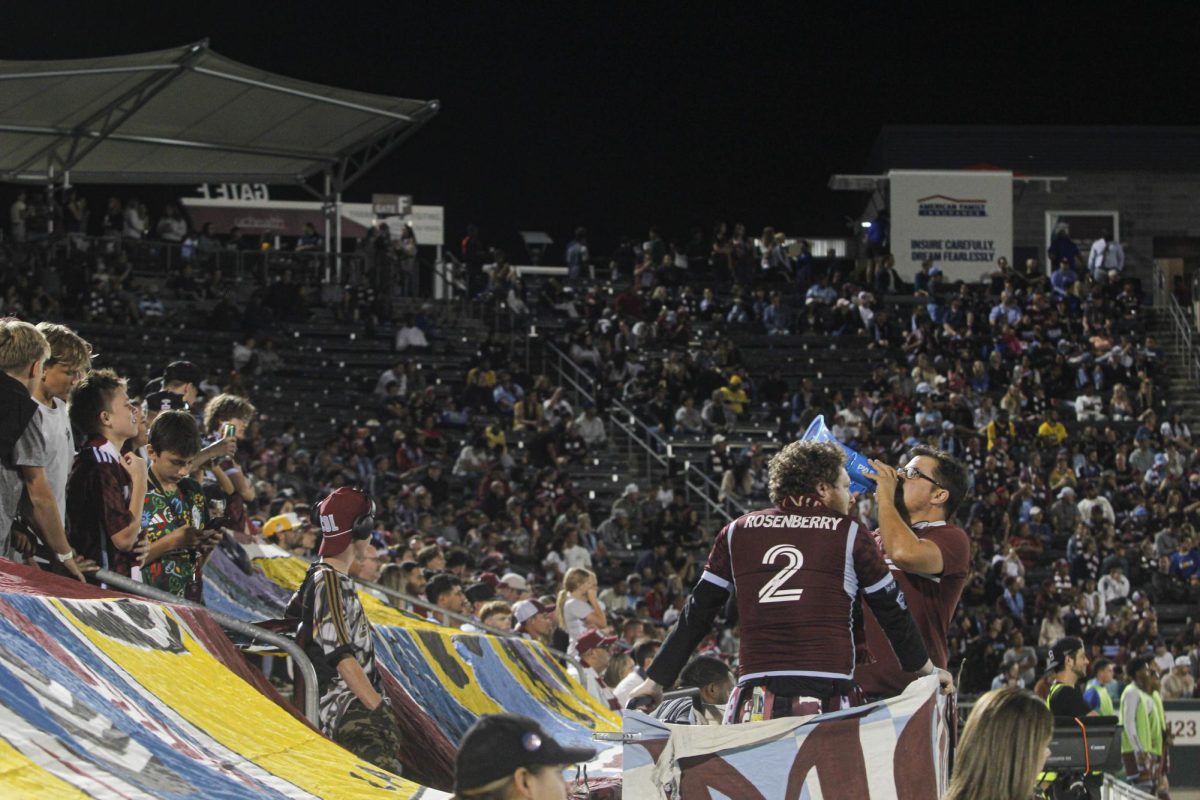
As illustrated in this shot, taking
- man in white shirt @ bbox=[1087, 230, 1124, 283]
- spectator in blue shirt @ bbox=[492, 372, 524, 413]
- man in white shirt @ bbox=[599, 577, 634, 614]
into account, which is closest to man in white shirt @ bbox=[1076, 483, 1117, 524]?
man in white shirt @ bbox=[599, 577, 634, 614]

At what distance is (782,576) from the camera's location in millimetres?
5559

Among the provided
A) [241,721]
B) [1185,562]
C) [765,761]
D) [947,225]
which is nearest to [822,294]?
[947,225]

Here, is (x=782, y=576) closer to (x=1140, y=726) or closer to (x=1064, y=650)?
(x=1064, y=650)

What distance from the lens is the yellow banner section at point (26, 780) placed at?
14.0ft

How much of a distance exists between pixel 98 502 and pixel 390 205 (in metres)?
25.8

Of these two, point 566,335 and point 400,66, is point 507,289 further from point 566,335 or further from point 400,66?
point 400,66

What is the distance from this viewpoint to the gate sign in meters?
31.0

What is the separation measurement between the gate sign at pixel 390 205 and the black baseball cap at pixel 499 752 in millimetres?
27407

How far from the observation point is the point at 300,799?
→ 17.0 ft

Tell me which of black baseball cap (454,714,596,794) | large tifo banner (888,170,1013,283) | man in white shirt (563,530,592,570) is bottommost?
man in white shirt (563,530,592,570)

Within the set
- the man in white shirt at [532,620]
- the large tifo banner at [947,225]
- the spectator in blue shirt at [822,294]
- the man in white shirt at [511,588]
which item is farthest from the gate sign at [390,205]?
the man in white shirt at [532,620]

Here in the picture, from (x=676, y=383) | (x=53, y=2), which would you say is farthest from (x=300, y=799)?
(x=53, y=2)

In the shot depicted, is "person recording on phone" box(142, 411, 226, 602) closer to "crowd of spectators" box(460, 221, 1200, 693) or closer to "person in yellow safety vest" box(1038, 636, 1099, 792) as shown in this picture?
"person in yellow safety vest" box(1038, 636, 1099, 792)

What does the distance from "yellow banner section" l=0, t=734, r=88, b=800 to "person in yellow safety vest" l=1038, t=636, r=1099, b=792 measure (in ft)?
24.3
